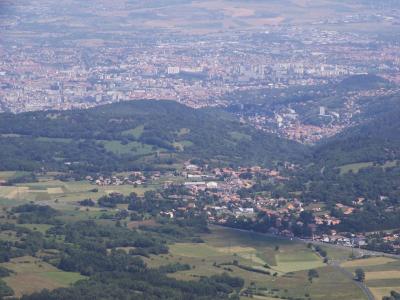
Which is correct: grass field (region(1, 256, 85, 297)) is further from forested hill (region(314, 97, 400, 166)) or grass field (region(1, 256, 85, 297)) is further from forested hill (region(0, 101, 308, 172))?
forested hill (region(314, 97, 400, 166))

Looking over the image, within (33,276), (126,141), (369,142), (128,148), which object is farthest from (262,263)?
(126,141)

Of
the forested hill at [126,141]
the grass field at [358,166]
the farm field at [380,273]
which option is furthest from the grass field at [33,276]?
the grass field at [358,166]

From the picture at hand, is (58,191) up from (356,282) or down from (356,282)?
down

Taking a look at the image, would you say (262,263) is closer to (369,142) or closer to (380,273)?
(380,273)

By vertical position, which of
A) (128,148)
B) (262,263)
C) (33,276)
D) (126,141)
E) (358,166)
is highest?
(33,276)

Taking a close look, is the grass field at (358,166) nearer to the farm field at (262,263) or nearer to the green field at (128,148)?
the green field at (128,148)

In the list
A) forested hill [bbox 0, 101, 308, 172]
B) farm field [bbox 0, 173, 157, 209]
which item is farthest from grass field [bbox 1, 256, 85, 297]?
forested hill [bbox 0, 101, 308, 172]

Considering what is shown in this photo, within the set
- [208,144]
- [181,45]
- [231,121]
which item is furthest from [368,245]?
[181,45]

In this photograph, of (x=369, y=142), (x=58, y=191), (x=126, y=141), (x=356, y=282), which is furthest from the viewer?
(x=126, y=141)
